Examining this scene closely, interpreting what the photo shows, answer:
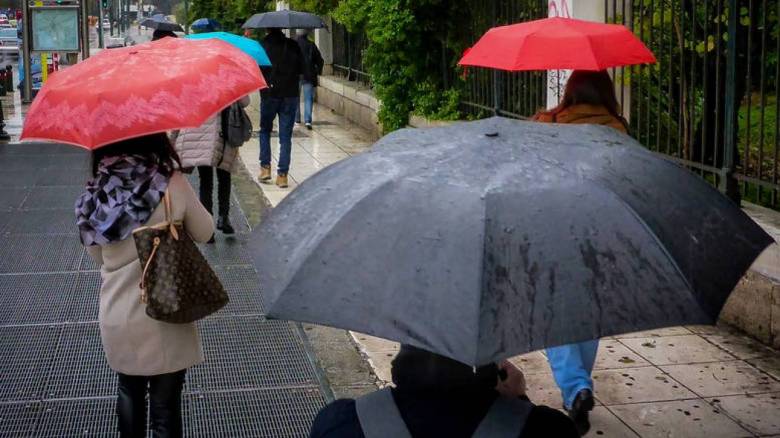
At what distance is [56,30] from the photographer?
2083 cm

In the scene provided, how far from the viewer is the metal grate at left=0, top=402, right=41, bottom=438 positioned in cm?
514

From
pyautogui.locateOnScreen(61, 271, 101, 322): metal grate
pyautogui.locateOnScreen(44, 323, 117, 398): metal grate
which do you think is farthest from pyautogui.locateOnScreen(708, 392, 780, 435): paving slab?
pyautogui.locateOnScreen(61, 271, 101, 322): metal grate

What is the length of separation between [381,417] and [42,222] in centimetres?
834

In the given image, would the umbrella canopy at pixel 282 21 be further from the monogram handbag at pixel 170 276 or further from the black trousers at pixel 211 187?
the monogram handbag at pixel 170 276

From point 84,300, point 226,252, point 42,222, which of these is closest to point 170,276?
point 84,300

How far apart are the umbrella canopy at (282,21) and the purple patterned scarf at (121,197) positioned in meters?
9.40

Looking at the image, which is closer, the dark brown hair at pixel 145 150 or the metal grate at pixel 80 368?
the dark brown hair at pixel 145 150

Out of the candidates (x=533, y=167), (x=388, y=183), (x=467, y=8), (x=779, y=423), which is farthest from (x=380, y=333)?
(x=467, y=8)

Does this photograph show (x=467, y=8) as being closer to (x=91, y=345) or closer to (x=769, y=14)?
(x=769, y=14)

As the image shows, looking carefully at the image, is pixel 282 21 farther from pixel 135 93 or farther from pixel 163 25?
pixel 135 93

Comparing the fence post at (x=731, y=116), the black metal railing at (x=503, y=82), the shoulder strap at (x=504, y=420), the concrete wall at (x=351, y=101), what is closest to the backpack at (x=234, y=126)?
the black metal railing at (x=503, y=82)

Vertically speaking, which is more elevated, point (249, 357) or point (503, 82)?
point (503, 82)

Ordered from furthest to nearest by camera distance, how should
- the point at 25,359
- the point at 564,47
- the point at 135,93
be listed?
the point at 25,359 < the point at 564,47 < the point at 135,93

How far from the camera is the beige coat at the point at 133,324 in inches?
159
